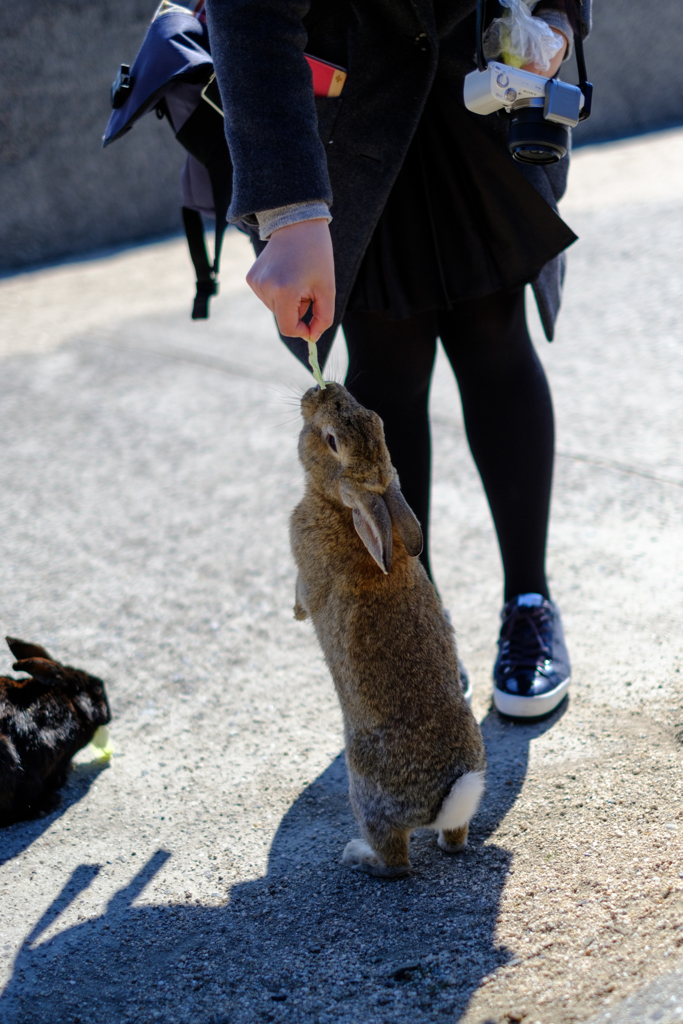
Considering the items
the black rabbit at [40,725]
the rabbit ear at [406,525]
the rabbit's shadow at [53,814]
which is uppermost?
the rabbit ear at [406,525]

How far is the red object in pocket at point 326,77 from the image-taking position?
2.22 metres

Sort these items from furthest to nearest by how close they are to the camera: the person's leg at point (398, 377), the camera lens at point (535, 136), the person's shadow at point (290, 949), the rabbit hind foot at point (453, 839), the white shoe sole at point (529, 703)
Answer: the white shoe sole at point (529, 703) → the person's leg at point (398, 377) → the rabbit hind foot at point (453, 839) → the camera lens at point (535, 136) → the person's shadow at point (290, 949)

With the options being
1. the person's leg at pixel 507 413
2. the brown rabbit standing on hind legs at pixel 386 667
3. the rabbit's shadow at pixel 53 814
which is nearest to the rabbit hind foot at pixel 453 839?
the brown rabbit standing on hind legs at pixel 386 667

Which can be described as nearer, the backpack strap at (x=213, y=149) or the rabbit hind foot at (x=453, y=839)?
the rabbit hind foot at (x=453, y=839)

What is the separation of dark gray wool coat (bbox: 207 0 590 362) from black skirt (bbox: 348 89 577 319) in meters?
0.08

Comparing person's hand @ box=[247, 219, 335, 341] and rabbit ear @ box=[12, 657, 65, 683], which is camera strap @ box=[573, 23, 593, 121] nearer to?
person's hand @ box=[247, 219, 335, 341]

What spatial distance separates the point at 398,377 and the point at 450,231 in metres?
0.41

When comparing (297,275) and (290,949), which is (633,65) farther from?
(290,949)

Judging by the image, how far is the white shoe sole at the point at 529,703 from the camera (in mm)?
2631

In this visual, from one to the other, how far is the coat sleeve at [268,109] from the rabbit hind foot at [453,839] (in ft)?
4.76

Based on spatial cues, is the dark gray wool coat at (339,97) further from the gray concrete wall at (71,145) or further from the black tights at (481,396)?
the gray concrete wall at (71,145)

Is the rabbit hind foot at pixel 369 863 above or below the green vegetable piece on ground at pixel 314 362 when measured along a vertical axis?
below

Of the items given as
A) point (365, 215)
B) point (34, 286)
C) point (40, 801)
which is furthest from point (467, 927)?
point (34, 286)

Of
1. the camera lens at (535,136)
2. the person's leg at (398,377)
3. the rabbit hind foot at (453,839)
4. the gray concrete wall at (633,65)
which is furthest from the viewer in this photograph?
the gray concrete wall at (633,65)
